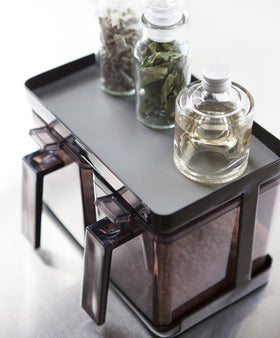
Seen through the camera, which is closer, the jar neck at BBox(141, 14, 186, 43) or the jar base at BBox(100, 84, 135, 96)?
the jar neck at BBox(141, 14, 186, 43)

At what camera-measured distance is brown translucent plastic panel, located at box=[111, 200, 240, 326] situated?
623mm

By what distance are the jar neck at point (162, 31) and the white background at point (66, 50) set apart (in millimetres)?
244

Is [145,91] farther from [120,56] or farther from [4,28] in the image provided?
[4,28]

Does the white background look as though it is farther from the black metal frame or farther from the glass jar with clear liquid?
the glass jar with clear liquid

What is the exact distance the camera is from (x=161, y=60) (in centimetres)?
63

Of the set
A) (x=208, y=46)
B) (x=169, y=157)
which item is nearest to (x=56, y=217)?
(x=169, y=157)

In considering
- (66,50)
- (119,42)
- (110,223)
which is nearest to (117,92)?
(119,42)

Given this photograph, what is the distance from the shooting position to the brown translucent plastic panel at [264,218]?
25.8 inches

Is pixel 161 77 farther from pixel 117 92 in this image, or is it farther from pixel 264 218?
pixel 264 218

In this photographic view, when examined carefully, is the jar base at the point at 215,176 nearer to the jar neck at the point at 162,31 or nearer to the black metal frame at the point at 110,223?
the black metal frame at the point at 110,223

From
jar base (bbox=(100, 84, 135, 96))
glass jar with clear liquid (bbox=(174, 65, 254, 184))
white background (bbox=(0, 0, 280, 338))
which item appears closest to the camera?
glass jar with clear liquid (bbox=(174, 65, 254, 184))

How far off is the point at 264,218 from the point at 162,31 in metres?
0.24

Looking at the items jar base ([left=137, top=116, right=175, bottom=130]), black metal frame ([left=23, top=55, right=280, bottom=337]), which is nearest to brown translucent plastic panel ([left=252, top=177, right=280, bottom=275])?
black metal frame ([left=23, top=55, right=280, bottom=337])

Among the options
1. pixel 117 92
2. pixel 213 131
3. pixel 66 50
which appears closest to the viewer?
pixel 213 131
